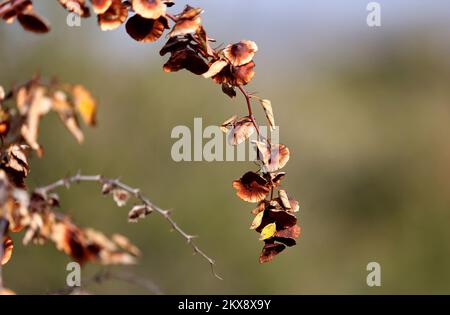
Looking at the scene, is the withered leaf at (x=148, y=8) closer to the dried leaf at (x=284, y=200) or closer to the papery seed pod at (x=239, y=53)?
the papery seed pod at (x=239, y=53)

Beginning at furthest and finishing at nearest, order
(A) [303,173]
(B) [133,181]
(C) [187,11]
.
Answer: (A) [303,173], (B) [133,181], (C) [187,11]

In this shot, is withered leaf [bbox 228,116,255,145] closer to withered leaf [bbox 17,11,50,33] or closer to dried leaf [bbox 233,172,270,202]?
dried leaf [bbox 233,172,270,202]

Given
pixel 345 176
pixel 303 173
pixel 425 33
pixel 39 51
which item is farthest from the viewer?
pixel 425 33

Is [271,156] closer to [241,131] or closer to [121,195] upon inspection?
[241,131]

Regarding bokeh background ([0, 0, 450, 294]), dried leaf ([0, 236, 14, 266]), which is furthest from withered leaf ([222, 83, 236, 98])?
bokeh background ([0, 0, 450, 294])
